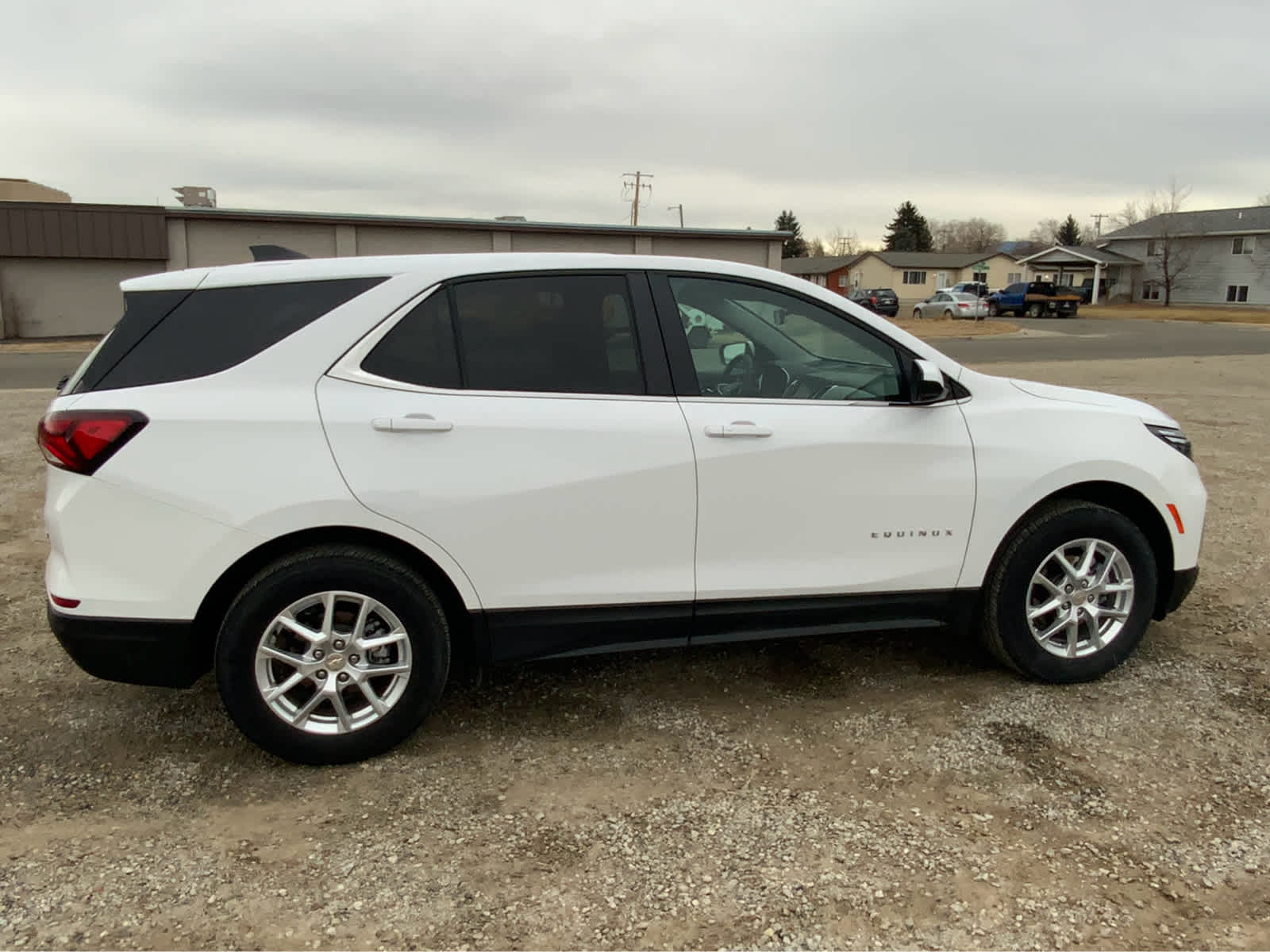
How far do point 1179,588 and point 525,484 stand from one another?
288 centimetres

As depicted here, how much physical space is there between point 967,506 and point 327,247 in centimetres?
2924

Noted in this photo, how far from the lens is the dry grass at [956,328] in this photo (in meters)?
33.0

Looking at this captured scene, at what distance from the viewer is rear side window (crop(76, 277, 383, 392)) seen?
10.2 ft

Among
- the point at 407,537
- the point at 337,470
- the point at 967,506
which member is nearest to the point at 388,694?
the point at 407,537

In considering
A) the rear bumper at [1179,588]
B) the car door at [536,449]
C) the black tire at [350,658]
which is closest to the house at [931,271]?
the rear bumper at [1179,588]

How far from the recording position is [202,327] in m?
3.15

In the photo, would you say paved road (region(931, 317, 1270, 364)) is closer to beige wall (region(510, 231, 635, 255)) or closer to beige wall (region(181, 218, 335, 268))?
beige wall (region(510, 231, 635, 255))

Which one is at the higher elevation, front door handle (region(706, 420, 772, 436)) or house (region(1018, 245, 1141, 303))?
house (region(1018, 245, 1141, 303))

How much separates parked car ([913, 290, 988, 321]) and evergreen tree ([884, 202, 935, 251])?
52.6 metres

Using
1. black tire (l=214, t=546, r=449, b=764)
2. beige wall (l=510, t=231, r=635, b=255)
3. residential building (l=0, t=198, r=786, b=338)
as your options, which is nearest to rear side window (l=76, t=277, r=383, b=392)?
black tire (l=214, t=546, r=449, b=764)

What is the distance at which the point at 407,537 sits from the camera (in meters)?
3.15

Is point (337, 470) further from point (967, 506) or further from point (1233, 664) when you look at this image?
point (1233, 664)

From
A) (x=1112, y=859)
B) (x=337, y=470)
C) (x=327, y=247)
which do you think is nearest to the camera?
(x=1112, y=859)

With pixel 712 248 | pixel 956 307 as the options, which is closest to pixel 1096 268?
pixel 956 307
